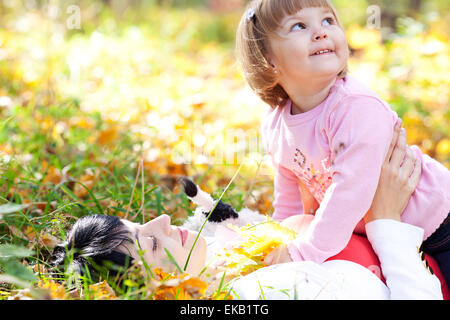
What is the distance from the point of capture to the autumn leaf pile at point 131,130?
1.68 meters

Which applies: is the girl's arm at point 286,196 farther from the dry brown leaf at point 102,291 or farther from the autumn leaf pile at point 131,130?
the dry brown leaf at point 102,291

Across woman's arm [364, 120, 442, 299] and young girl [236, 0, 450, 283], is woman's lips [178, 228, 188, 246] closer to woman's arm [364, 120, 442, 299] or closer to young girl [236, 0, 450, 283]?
young girl [236, 0, 450, 283]

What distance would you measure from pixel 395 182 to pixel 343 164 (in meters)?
0.23

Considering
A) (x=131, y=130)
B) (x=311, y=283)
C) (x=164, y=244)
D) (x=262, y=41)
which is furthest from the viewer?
(x=131, y=130)

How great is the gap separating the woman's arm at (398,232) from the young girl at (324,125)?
0.23 feet

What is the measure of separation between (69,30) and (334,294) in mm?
5818

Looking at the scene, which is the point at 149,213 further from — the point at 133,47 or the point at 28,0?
the point at 28,0

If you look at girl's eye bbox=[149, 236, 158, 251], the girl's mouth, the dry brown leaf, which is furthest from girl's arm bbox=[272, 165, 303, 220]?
the dry brown leaf

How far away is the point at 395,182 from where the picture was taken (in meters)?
1.69

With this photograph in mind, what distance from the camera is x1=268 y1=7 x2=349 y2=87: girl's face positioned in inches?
67.1

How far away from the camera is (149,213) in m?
2.34

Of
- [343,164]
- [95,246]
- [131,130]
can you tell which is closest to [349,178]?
[343,164]

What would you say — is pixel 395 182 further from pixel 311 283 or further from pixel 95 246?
pixel 95 246

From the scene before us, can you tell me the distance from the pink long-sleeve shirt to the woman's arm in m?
0.06
